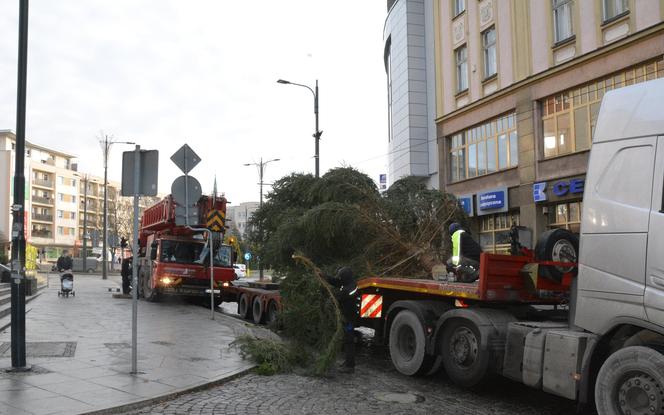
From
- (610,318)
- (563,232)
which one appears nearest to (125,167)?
(563,232)

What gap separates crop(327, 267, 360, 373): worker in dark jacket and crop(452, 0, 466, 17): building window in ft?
63.1

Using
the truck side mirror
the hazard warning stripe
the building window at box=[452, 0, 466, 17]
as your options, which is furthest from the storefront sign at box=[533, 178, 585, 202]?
the truck side mirror

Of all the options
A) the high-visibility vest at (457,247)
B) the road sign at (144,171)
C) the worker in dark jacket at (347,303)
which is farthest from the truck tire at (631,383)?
the road sign at (144,171)

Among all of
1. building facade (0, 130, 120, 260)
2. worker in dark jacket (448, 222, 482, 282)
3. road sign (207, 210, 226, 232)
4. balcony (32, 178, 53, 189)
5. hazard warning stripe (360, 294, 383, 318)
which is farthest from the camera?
balcony (32, 178, 53, 189)

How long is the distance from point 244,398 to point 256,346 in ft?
6.74

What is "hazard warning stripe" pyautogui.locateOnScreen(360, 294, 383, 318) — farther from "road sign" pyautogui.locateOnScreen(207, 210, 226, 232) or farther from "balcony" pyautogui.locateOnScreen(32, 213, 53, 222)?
"balcony" pyautogui.locateOnScreen(32, 213, 53, 222)

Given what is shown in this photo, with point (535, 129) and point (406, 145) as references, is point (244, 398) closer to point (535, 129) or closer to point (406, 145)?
point (535, 129)

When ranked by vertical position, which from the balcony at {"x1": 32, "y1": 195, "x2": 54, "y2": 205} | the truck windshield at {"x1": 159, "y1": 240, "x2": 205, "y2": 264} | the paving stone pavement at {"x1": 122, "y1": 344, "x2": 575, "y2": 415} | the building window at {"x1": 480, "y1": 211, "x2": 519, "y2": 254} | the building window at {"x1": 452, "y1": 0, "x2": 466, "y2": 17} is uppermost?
A: the building window at {"x1": 452, "y1": 0, "x2": 466, "y2": 17}

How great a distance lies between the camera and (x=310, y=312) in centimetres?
1021

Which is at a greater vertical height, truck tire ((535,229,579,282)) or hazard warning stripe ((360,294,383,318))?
truck tire ((535,229,579,282))

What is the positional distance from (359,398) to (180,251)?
42.7 feet

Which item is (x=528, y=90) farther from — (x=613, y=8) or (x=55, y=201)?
(x=55, y=201)

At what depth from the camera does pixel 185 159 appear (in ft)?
40.4

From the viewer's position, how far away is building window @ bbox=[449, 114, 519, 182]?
73.4ft
